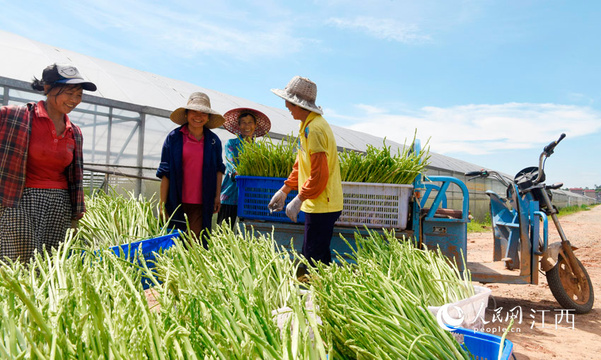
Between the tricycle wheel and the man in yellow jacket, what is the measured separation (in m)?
Result: 2.21

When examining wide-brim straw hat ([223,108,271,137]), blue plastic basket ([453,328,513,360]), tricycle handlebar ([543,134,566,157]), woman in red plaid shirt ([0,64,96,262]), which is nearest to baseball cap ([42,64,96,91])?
woman in red plaid shirt ([0,64,96,262])

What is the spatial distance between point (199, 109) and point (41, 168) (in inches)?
42.8

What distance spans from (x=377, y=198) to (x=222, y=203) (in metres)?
1.46

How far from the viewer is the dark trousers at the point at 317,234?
7.82 feet

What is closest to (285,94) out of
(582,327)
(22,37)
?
(582,327)

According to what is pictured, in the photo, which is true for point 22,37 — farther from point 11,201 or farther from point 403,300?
point 403,300

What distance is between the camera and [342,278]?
1.25 metres

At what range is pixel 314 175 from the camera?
7.57 ft

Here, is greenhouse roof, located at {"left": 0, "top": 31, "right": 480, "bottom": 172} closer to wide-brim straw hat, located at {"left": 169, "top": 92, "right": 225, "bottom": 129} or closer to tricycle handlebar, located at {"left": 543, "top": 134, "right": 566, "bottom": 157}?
wide-brim straw hat, located at {"left": 169, "top": 92, "right": 225, "bottom": 129}

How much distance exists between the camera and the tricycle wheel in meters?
3.33

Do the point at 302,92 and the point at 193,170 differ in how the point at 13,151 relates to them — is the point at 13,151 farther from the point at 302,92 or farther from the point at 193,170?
the point at 302,92

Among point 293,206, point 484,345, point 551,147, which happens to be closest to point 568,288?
point 551,147

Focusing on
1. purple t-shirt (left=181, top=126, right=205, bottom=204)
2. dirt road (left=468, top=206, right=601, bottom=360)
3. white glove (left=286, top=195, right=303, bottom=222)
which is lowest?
dirt road (left=468, top=206, right=601, bottom=360)

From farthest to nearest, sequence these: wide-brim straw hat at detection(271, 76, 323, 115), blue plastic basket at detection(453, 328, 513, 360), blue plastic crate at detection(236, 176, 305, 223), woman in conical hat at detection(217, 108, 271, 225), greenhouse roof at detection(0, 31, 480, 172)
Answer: greenhouse roof at detection(0, 31, 480, 172) → woman in conical hat at detection(217, 108, 271, 225) → blue plastic crate at detection(236, 176, 305, 223) → wide-brim straw hat at detection(271, 76, 323, 115) → blue plastic basket at detection(453, 328, 513, 360)
